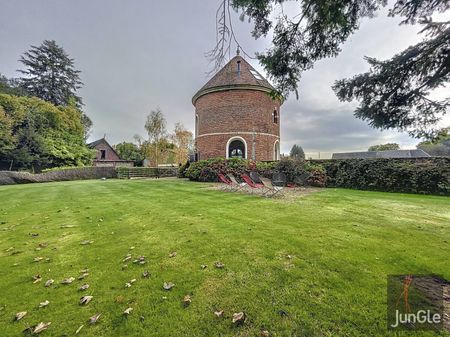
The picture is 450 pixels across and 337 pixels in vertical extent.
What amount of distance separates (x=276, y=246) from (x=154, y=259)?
2.00 meters

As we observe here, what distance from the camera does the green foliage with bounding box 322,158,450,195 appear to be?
34.7 ft

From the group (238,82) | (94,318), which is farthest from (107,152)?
(94,318)

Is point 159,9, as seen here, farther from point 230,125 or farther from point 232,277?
point 230,125

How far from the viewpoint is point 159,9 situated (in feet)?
19.6

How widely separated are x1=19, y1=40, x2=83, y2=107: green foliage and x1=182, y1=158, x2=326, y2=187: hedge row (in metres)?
32.0

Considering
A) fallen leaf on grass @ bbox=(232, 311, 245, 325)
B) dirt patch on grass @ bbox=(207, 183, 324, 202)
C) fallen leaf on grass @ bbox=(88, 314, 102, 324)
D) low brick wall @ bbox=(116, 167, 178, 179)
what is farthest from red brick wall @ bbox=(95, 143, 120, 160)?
fallen leaf on grass @ bbox=(232, 311, 245, 325)

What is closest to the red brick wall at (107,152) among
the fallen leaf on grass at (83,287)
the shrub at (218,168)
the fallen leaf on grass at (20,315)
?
the shrub at (218,168)

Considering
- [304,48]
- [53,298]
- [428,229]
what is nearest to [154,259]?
[53,298]

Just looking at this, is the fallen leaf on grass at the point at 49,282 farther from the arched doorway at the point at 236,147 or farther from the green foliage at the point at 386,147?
the green foliage at the point at 386,147

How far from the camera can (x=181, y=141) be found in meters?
46.6

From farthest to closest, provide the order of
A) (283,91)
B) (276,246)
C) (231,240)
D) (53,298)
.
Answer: (283,91)
(231,240)
(276,246)
(53,298)

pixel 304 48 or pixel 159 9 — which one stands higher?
pixel 159 9

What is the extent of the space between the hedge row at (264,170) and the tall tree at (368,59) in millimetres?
8209

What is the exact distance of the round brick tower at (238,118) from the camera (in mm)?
20906
